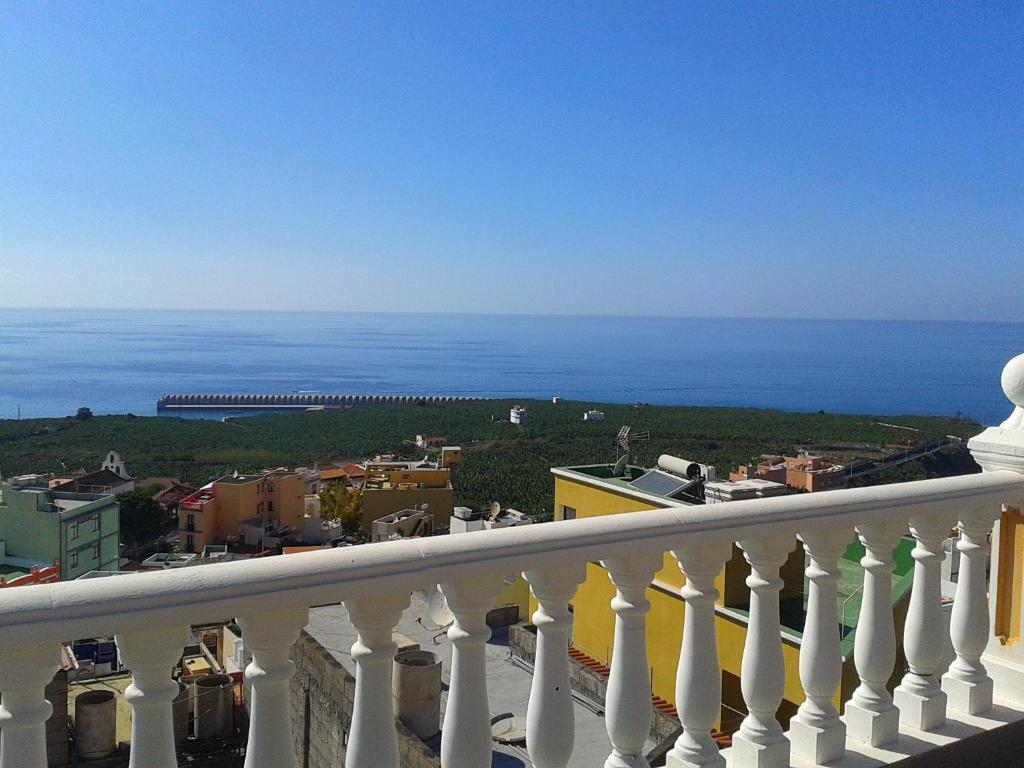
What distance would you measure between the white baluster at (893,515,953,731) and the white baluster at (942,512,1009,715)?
13 centimetres

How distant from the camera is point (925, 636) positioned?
7.50ft

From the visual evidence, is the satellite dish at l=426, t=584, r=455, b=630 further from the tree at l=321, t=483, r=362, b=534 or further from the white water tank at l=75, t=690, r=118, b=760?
the tree at l=321, t=483, r=362, b=534

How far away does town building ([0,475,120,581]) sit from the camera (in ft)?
35.2

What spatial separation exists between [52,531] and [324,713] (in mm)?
9847

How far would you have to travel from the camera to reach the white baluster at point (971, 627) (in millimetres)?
2391

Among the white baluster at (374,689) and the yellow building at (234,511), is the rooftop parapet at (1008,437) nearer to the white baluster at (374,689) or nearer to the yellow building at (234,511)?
the white baluster at (374,689)

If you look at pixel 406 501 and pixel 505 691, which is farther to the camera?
pixel 406 501

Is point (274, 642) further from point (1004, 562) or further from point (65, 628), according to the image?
point (1004, 562)

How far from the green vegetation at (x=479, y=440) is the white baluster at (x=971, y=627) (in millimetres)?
19411

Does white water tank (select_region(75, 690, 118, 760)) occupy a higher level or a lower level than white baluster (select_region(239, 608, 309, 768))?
lower

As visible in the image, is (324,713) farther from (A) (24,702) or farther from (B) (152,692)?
(A) (24,702)

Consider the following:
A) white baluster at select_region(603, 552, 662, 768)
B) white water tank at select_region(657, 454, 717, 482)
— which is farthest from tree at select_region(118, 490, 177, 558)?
white baluster at select_region(603, 552, 662, 768)

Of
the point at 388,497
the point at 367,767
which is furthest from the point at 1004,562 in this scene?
the point at 388,497

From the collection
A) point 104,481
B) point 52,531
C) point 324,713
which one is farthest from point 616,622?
point 104,481
